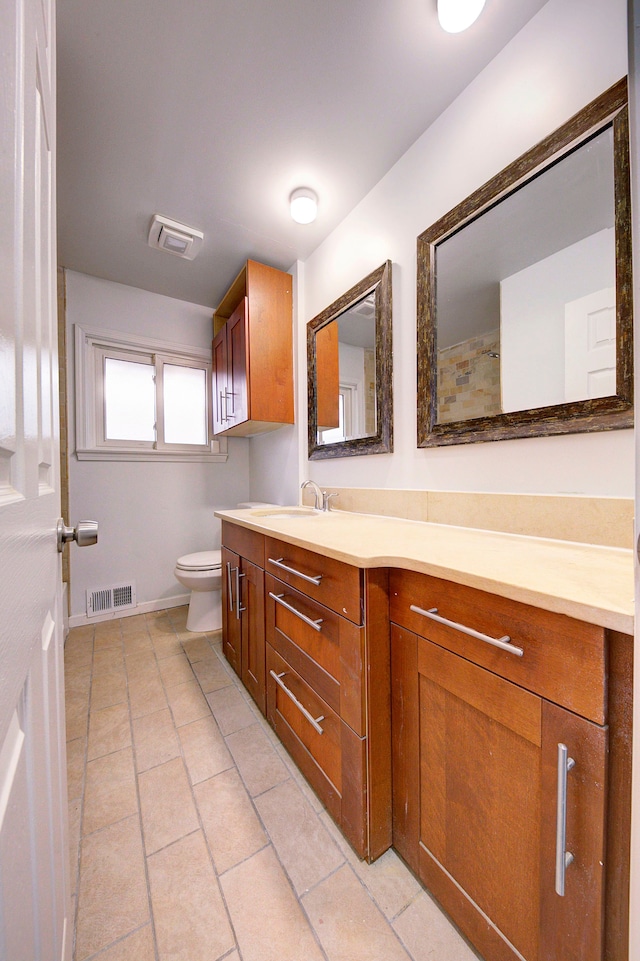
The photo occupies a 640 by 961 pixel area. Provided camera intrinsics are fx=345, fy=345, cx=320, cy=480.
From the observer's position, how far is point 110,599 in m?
2.53

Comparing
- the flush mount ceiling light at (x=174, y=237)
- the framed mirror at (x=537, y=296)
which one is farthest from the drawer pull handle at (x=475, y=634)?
the flush mount ceiling light at (x=174, y=237)

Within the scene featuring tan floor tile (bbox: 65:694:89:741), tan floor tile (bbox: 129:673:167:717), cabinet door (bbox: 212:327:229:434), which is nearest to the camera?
tan floor tile (bbox: 65:694:89:741)

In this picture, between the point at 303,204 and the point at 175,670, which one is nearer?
the point at 303,204

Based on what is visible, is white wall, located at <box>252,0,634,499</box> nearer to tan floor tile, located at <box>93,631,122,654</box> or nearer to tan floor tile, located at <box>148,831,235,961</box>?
tan floor tile, located at <box>148,831,235,961</box>

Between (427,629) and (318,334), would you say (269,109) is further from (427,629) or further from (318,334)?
(427,629)

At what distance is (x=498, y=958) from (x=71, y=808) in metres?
1.23

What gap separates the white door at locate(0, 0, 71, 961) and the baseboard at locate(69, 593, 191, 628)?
2.21 m

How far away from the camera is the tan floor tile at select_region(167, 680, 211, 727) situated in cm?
152

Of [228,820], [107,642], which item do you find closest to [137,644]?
[107,642]

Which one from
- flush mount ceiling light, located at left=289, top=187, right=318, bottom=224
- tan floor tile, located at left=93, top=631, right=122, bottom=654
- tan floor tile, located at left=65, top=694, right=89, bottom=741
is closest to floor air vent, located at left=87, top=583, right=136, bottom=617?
tan floor tile, located at left=93, top=631, right=122, bottom=654

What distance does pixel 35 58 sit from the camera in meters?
0.48

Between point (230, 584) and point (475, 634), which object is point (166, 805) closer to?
point (230, 584)

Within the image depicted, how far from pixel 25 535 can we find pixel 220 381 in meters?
2.53

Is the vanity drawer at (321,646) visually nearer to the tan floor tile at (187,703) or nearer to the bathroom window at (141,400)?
the tan floor tile at (187,703)
